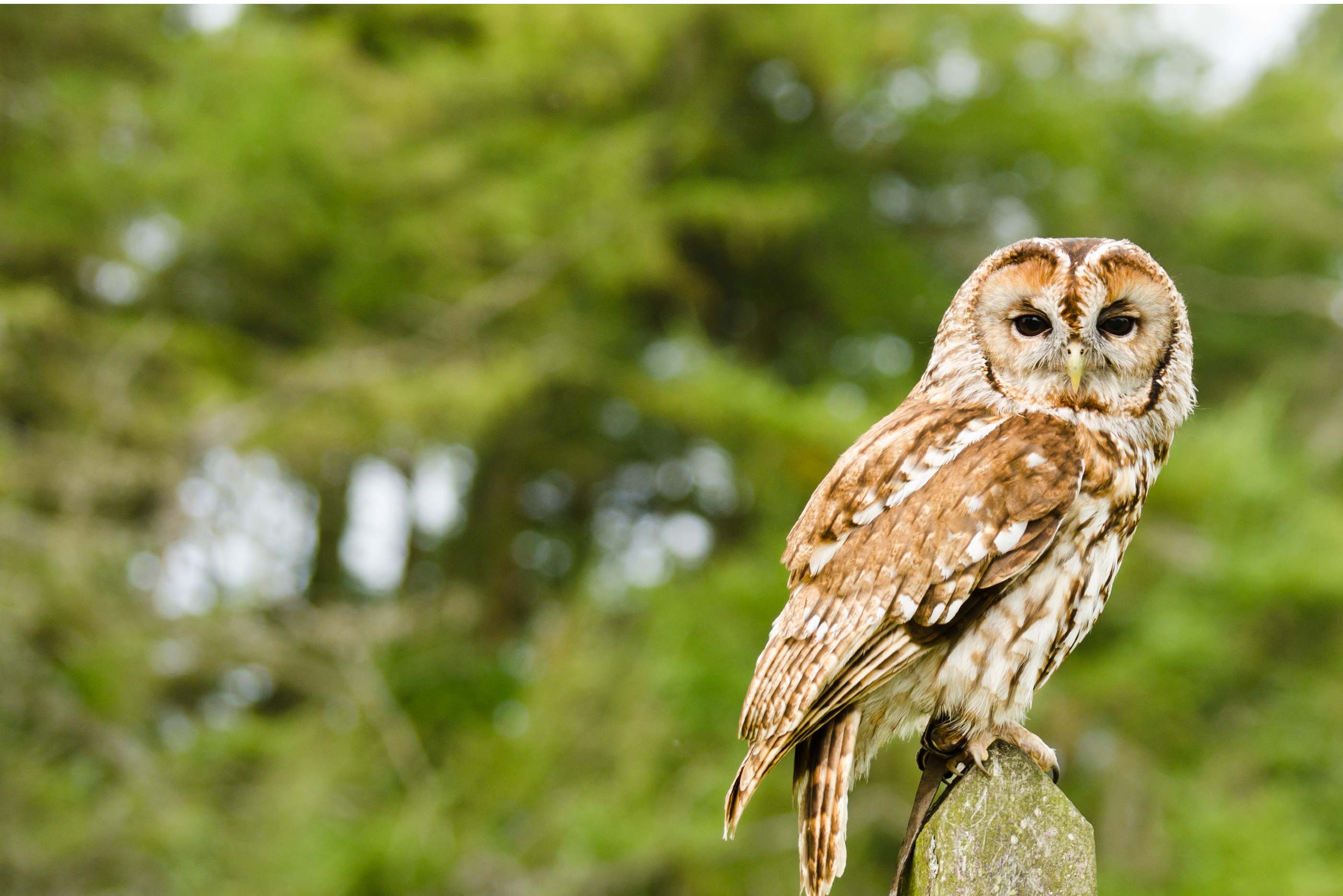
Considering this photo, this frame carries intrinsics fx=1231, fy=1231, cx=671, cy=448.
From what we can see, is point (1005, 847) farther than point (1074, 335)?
No

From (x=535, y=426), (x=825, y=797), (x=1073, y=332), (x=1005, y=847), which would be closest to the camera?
(x=1005, y=847)

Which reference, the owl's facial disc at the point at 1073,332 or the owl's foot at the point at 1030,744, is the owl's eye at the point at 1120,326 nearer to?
the owl's facial disc at the point at 1073,332

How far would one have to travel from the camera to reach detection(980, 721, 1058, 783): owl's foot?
1.91 metres

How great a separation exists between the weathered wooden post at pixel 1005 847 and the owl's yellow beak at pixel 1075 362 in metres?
Answer: 0.64

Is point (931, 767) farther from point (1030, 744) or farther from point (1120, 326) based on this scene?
point (1120, 326)

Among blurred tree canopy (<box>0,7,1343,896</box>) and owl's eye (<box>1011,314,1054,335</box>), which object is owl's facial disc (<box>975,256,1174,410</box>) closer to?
owl's eye (<box>1011,314,1054,335</box>)

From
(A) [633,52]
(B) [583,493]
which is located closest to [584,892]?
(B) [583,493]

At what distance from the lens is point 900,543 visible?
6.25ft

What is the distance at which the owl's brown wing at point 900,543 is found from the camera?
185cm

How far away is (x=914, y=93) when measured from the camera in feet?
30.2

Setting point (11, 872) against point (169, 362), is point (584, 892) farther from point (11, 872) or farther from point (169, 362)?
point (169, 362)

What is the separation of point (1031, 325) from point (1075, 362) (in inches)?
5.1

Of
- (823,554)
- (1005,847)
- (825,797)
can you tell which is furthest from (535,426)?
(1005,847)

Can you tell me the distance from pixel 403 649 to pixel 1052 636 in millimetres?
6899
